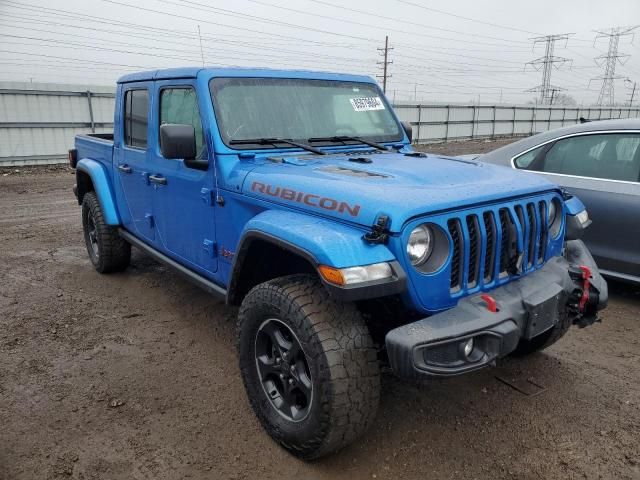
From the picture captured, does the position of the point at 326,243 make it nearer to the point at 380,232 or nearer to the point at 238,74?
the point at 380,232

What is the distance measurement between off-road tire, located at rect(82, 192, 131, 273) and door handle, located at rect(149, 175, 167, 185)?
1.35 metres

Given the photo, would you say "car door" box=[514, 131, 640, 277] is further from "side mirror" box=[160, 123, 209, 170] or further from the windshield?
"side mirror" box=[160, 123, 209, 170]

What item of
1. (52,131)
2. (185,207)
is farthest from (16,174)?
(185,207)

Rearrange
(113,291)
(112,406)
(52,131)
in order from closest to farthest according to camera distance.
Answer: (112,406), (113,291), (52,131)

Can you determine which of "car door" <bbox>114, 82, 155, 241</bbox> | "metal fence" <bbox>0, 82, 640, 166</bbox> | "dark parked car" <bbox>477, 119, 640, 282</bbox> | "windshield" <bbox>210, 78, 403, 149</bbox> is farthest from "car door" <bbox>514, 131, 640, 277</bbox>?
"metal fence" <bbox>0, 82, 640, 166</bbox>

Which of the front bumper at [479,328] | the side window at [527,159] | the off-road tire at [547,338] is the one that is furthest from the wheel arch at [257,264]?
the side window at [527,159]

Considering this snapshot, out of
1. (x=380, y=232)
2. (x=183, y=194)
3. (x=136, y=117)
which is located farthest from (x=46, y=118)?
(x=380, y=232)

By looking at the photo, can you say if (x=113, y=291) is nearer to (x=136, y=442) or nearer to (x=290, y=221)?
(x=136, y=442)

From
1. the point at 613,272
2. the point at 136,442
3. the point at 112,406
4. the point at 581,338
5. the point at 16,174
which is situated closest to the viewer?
the point at 136,442

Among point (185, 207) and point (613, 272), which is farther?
point (613, 272)

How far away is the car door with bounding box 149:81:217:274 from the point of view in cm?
330

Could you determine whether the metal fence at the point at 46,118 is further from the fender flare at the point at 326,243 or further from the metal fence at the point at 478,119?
the fender flare at the point at 326,243

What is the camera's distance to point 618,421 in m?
2.84

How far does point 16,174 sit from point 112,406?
11845 millimetres
